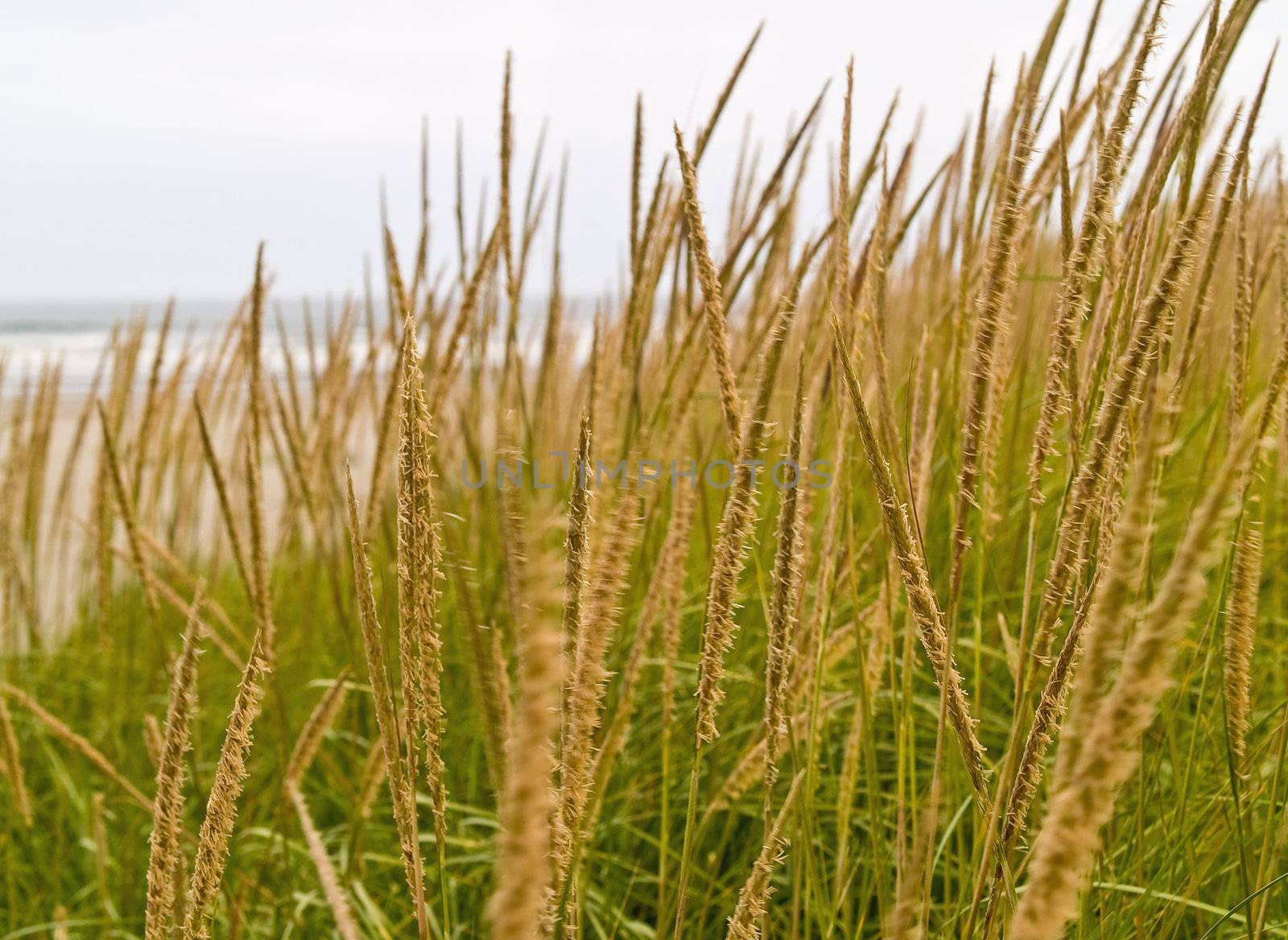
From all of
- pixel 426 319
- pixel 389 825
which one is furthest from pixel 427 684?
pixel 426 319

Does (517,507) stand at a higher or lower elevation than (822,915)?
higher

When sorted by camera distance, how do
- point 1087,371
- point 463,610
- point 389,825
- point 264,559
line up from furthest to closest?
point 389,825 < point 264,559 < point 1087,371 < point 463,610

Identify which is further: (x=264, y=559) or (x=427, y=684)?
(x=264, y=559)

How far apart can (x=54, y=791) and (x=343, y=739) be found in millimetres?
491

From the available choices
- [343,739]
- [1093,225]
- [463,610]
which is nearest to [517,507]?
[463,610]

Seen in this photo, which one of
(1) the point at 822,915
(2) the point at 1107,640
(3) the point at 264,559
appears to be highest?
(2) the point at 1107,640

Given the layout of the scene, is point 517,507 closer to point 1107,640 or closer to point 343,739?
point 1107,640

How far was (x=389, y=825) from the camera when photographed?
4.67 feet

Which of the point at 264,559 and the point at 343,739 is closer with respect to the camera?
the point at 264,559

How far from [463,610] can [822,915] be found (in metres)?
0.42

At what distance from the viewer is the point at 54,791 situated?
1.71 m

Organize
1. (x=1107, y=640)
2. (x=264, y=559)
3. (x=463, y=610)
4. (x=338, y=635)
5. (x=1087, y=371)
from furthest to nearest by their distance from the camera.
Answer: (x=338, y=635), (x=264, y=559), (x=1087, y=371), (x=463, y=610), (x=1107, y=640)

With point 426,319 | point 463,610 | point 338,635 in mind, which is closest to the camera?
point 463,610

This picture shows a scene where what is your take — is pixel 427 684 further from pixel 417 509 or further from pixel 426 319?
pixel 426 319
